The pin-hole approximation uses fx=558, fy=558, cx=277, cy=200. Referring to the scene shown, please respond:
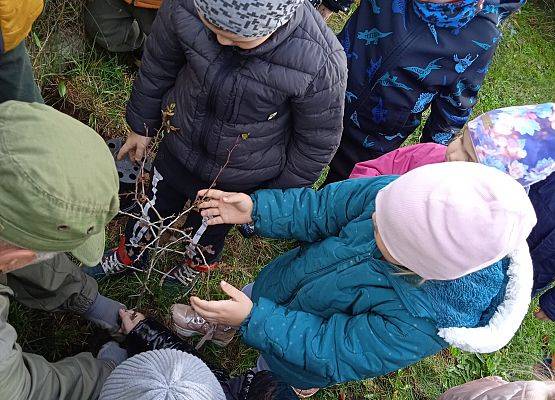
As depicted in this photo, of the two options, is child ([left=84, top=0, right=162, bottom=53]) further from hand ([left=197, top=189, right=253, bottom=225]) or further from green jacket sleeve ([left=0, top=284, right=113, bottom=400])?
green jacket sleeve ([left=0, top=284, right=113, bottom=400])

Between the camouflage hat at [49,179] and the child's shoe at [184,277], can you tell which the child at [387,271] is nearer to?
the camouflage hat at [49,179]

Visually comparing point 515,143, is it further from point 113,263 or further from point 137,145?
point 113,263

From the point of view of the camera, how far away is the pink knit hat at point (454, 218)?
5.07 feet

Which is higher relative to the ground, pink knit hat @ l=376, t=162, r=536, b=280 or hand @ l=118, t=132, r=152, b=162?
pink knit hat @ l=376, t=162, r=536, b=280

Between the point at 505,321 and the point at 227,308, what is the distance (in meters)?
0.92

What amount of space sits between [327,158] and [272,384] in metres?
0.98

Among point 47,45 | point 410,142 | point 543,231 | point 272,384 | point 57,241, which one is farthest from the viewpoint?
point 410,142

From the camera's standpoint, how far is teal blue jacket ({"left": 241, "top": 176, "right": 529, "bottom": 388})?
181 cm

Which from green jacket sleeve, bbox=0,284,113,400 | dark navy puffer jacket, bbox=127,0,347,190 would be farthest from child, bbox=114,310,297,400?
dark navy puffer jacket, bbox=127,0,347,190

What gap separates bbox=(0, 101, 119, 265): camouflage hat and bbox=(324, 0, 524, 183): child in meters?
1.56

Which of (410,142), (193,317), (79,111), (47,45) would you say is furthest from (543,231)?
(47,45)

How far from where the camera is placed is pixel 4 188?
137 cm

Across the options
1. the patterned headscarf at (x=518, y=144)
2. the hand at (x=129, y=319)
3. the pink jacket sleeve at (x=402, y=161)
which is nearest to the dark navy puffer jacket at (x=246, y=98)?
the pink jacket sleeve at (x=402, y=161)

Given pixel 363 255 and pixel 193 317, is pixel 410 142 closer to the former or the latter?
pixel 193 317
